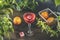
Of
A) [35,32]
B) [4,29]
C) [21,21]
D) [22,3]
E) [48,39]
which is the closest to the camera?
[4,29]

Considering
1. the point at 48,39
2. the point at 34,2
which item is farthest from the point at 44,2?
the point at 48,39

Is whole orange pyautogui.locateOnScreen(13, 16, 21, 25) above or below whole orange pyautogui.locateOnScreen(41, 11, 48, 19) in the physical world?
below

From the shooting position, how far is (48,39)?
61.4 inches

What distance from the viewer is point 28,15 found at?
67.9 inches

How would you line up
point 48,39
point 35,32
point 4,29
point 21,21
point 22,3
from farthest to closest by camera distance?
point 22,3 → point 21,21 → point 35,32 → point 48,39 → point 4,29

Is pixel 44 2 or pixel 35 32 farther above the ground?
pixel 44 2

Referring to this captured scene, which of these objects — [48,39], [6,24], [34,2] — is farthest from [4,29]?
[34,2]

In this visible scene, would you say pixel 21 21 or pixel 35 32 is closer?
pixel 35 32

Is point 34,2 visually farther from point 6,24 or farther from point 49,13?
point 6,24

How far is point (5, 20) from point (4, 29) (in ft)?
0.28

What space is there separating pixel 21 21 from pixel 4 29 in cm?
50

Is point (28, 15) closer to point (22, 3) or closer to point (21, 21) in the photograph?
point (21, 21)

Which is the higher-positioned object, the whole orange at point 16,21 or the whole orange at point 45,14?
the whole orange at point 45,14

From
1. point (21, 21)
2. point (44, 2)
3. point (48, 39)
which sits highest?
point (44, 2)
